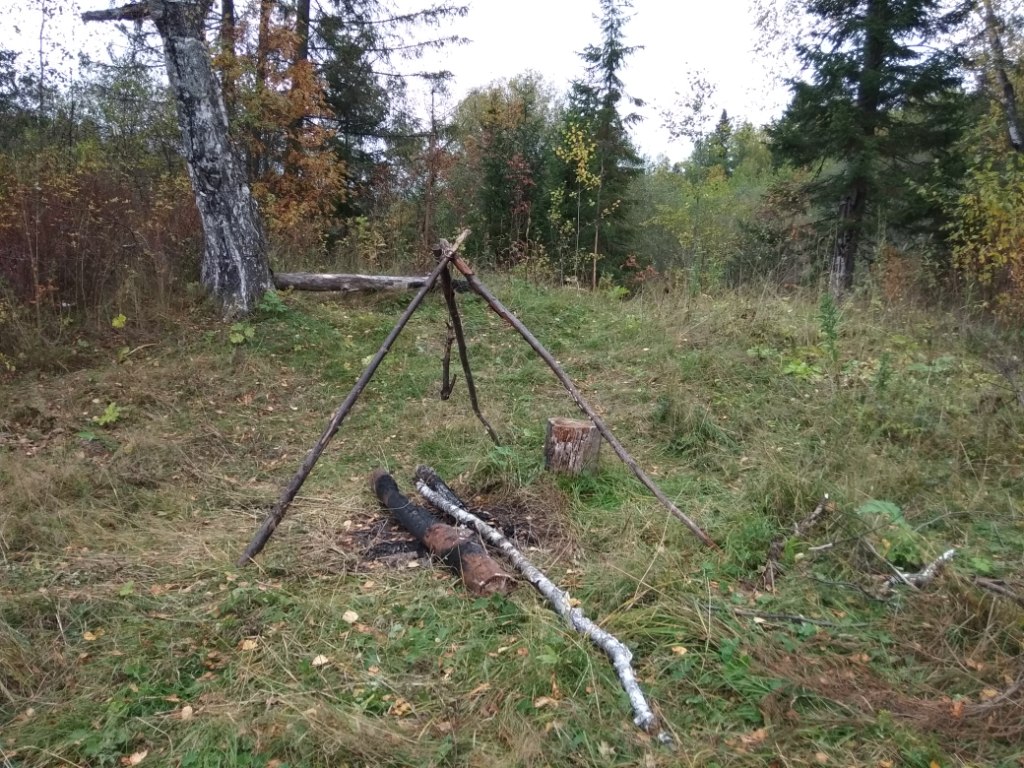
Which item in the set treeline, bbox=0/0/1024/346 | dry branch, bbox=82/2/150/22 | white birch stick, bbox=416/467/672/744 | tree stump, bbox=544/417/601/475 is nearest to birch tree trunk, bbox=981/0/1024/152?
treeline, bbox=0/0/1024/346

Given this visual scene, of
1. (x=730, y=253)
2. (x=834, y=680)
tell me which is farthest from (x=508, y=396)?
(x=730, y=253)

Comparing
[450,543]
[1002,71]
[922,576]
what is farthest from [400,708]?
[1002,71]

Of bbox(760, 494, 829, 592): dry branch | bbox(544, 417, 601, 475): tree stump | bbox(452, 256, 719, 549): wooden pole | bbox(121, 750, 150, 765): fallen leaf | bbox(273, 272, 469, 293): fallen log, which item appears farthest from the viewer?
bbox(273, 272, 469, 293): fallen log

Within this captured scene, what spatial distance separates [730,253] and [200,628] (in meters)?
12.0

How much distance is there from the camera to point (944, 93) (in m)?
10.8

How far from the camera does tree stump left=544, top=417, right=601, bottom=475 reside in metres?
4.26

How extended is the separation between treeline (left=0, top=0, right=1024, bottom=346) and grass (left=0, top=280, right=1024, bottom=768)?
164 cm

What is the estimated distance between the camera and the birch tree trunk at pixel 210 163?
6457 mm

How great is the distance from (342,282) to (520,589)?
591 centimetres

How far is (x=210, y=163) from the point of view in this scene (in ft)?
22.1

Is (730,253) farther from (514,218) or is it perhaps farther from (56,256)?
(56,256)

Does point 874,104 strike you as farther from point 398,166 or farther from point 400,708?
point 400,708

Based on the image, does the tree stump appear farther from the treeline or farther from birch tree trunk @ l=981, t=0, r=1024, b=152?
birch tree trunk @ l=981, t=0, r=1024, b=152

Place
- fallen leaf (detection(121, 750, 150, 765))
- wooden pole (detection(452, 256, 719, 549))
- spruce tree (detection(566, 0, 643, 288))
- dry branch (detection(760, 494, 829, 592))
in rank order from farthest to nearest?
spruce tree (detection(566, 0, 643, 288)) → wooden pole (detection(452, 256, 719, 549)) → dry branch (detection(760, 494, 829, 592)) → fallen leaf (detection(121, 750, 150, 765))
